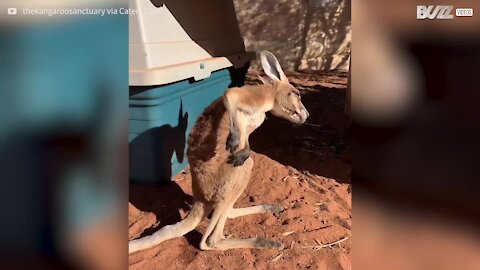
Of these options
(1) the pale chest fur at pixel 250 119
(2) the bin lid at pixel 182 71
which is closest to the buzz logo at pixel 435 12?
(1) the pale chest fur at pixel 250 119

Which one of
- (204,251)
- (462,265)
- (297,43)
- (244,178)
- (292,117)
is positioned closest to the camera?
(462,265)

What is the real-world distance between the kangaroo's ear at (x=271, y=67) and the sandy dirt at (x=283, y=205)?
21.6 inches

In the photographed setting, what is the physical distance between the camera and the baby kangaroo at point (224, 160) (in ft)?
6.03

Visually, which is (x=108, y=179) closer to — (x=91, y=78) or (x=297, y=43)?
(x=91, y=78)

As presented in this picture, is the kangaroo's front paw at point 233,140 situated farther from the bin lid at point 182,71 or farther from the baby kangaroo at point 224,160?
the bin lid at point 182,71

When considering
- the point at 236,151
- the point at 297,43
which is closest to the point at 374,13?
the point at 236,151

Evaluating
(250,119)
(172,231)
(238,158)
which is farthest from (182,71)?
(172,231)

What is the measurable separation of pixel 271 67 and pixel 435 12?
946 millimetres

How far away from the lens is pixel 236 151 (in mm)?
1891

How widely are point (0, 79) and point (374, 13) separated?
95 cm

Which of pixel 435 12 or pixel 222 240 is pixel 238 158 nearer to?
pixel 222 240

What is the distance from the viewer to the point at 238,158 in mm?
1877

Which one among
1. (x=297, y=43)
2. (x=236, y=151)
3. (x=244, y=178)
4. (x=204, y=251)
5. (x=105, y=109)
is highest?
(x=297, y=43)

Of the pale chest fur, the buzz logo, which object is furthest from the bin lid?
the buzz logo
